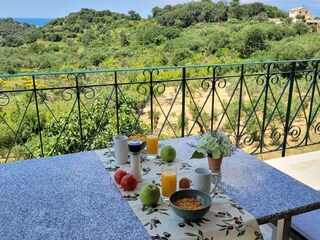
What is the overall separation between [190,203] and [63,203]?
0.44 metres

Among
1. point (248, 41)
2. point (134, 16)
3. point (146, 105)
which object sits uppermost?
point (134, 16)

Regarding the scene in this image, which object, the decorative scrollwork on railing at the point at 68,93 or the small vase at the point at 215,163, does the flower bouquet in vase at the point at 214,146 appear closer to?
the small vase at the point at 215,163

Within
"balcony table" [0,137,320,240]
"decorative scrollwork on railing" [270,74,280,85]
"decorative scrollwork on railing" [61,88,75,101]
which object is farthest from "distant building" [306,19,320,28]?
"balcony table" [0,137,320,240]

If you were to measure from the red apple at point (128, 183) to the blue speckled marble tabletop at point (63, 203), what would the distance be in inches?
1.4

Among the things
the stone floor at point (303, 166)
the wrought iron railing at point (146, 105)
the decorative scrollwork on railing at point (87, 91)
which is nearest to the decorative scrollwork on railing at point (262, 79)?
the wrought iron railing at point (146, 105)

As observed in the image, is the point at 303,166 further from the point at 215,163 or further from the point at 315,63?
the point at 215,163

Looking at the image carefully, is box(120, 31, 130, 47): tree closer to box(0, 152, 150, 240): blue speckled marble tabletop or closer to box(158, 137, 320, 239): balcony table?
box(0, 152, 150, 240): blue speckled marble tabletop

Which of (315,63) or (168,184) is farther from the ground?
(315,63)

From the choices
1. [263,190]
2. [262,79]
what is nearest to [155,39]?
[262,79]

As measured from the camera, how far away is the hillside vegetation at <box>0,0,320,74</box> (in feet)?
30.9

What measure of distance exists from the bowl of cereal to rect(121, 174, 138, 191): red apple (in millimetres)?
182

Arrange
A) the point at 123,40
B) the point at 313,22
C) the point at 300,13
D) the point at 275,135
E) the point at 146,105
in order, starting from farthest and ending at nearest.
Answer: the point at 300,13 → the point at 313,22 → the point at 123,40 → the point at 146,105 → the point at 275,135

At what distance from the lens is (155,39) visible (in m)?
10.1

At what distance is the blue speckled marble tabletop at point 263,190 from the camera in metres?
1.08
